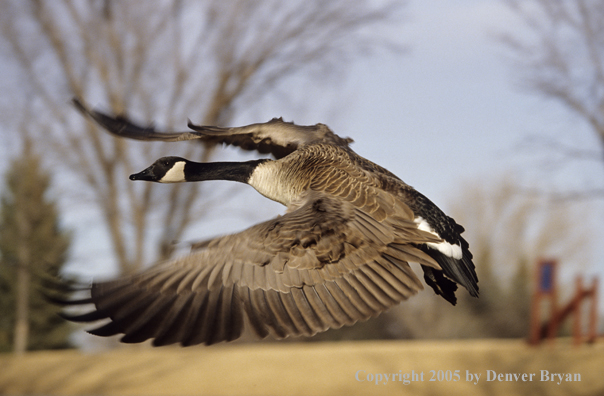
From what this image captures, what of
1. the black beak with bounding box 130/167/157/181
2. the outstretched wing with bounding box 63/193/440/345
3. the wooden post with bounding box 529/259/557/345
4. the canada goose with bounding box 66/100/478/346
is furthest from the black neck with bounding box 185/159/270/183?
the wooden post with bounding box 529/259/557/345

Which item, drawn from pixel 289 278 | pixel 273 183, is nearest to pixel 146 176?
pixel 273 183

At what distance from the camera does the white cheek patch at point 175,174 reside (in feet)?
10.4

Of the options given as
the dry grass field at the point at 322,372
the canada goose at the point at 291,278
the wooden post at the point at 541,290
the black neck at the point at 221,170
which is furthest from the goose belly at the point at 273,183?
the wooden post at the point at 541,290

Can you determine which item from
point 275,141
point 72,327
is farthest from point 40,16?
point 275,141

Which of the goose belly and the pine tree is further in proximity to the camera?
the pine tree

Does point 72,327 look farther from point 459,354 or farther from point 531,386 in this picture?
point 531,386

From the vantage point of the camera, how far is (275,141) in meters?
3.80

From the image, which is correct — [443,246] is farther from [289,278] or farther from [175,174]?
[175,174]

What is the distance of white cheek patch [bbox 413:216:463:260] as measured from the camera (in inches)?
108

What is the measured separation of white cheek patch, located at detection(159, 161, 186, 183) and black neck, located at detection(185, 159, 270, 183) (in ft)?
0.15

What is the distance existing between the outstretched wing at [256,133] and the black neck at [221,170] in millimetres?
223

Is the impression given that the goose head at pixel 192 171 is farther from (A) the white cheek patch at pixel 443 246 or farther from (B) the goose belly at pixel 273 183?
(A) the white cheek patch at pixel 443 246

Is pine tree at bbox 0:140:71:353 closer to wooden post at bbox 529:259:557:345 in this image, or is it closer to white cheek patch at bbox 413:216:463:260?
wooden post at bbox 529:259:557:345

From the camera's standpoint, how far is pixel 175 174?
127 inches
